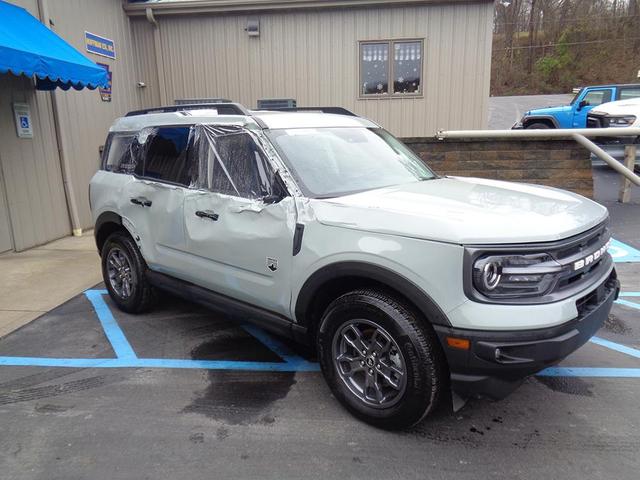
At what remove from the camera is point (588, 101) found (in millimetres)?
16594

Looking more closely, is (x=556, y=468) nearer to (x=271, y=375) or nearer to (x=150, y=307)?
(x=271, y=375)

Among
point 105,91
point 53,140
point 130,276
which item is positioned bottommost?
point 130,276

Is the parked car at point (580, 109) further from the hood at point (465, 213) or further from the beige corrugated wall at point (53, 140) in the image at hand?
the hood at point (465, 213)

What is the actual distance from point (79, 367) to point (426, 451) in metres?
2.62

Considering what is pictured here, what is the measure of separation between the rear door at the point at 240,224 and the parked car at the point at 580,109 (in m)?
15.2

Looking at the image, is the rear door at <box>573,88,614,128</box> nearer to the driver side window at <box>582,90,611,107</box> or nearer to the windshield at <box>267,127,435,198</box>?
the driver side window at <box>582,90,611,107</box>

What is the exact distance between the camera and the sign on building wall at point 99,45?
8.62 m

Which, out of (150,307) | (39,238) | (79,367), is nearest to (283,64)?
(39,238)

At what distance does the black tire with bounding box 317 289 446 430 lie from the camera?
2574mm

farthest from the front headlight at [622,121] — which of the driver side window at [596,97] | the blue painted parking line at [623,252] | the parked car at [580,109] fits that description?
the blue painted parking line at [623,252]

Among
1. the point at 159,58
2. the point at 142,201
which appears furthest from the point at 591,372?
the point at 159,58

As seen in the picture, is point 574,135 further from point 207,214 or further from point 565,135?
point 207,214

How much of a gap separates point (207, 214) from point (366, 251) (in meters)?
1.46

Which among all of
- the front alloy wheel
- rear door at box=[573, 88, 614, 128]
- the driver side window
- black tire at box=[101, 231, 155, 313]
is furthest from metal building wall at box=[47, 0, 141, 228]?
the driver side window
